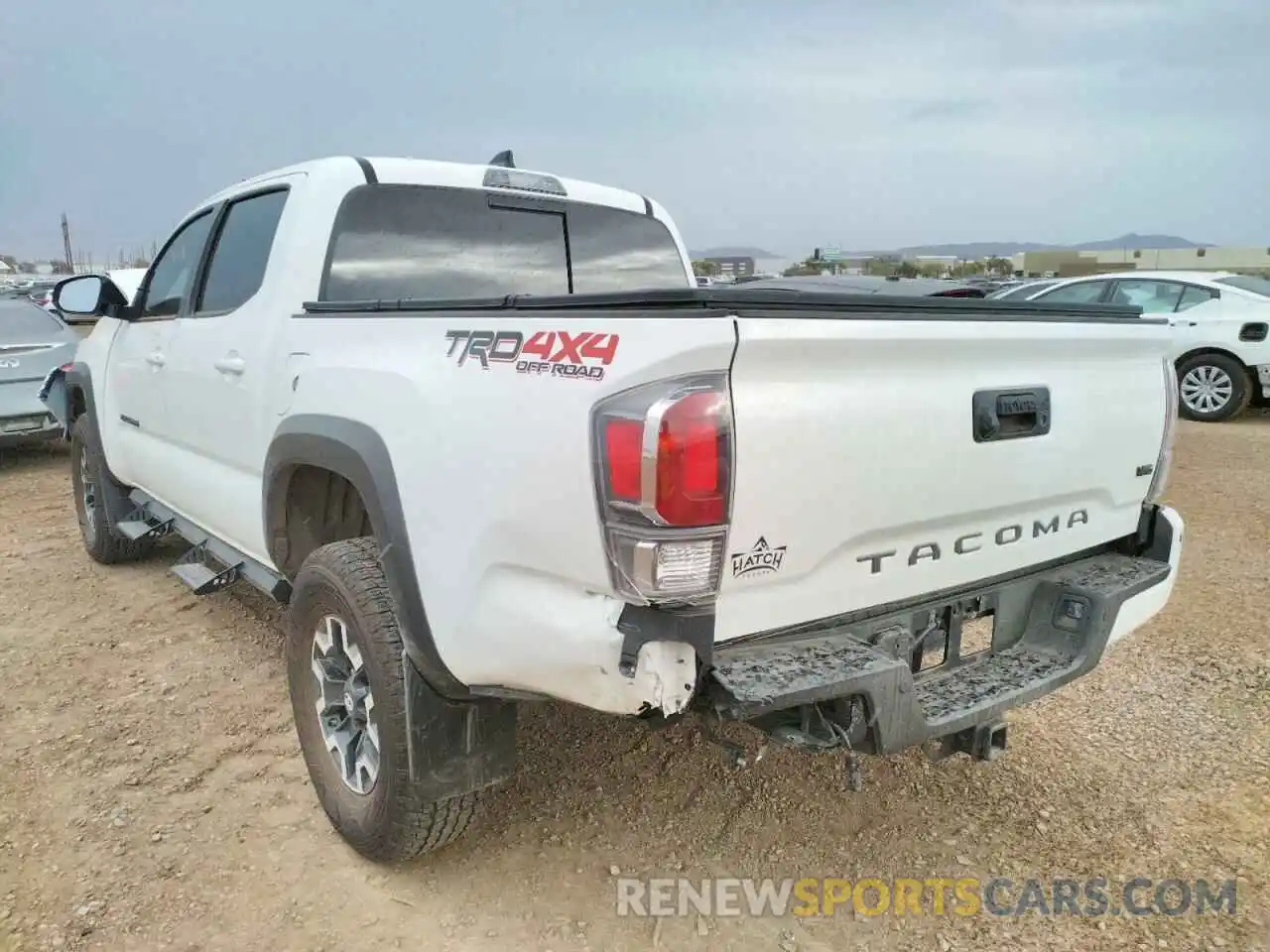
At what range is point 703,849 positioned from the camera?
2857mm

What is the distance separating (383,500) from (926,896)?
1866 millimetres

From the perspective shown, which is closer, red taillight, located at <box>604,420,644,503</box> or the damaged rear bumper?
red taillight, located at <box>604,420,644,503</box>

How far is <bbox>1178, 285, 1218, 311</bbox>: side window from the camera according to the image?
1061cm

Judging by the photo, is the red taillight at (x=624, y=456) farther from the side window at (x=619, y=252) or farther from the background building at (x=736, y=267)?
the background building at (x=736, y=267)

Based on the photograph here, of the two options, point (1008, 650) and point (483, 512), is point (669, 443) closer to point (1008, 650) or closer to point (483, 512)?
point (483, 512)

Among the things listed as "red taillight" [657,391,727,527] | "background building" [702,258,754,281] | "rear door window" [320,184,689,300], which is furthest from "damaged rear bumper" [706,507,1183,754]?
"background building" [702,258,754,281]

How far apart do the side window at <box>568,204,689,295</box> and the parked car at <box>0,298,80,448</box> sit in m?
6.80

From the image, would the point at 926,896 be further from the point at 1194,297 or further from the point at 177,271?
the point at 1194,297

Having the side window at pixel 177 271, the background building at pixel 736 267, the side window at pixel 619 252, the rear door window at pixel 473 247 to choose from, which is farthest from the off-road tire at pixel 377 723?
the background building at pixel 736 267

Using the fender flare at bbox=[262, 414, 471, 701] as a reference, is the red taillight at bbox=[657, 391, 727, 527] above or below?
above

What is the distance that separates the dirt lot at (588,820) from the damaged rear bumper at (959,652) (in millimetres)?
669

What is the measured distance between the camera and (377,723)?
8.27ft

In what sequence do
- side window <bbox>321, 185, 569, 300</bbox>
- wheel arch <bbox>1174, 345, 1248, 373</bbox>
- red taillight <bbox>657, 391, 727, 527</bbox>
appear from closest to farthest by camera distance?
red taillight <bbox>657, 391, 727, 527</bbox> < side window <bbox>321, 185, 569, 300</bbox> < wheel arch <bbox>1174, 345, 1248, 373</bbox>

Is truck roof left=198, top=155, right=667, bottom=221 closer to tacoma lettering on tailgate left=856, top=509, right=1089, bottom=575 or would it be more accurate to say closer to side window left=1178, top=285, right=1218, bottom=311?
tacoma lettering on tailgate left=856, top=509, right=1089, bottom=575
